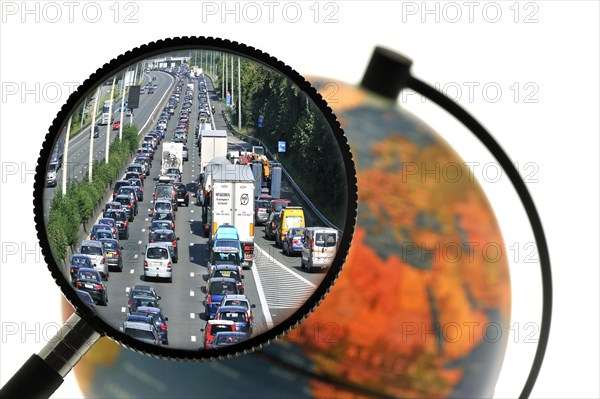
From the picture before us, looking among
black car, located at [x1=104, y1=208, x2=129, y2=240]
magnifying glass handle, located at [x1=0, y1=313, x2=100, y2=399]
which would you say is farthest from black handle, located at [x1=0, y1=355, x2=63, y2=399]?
black car, located at [x1=104, y1=208, x2=129, y2=240]

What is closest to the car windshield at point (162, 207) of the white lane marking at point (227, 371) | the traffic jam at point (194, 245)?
the traffic jam at point (194, 245)

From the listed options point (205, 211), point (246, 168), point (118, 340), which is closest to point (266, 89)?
point (246, 168)

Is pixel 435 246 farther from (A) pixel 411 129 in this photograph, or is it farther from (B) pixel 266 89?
(B) pixel 266 89

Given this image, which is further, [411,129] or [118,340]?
[411,129]

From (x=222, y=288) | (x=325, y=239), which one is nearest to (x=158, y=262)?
(x=222, y=288)

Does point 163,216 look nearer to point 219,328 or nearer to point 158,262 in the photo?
point 158,262

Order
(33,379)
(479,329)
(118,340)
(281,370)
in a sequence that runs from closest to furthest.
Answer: (33,379) → (118,340) → (281,370) → (479,329)

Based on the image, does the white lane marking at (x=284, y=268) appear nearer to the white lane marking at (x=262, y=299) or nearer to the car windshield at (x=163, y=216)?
the white lane marking at (x=262, y=299)
